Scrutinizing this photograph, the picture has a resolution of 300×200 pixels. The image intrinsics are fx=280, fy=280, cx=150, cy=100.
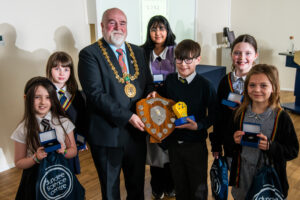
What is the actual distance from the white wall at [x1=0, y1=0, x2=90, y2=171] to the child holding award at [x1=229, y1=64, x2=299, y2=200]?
2.38 meters

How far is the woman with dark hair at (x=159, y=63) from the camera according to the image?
2268 mm

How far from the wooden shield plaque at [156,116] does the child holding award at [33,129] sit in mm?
511

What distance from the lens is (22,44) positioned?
300 cm

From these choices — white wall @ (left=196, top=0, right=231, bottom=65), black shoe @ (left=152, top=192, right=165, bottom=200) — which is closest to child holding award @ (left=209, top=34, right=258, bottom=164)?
black shoe @ (left=152, top=192, right=165, bottom=200)

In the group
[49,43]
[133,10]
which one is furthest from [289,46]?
[49,43]

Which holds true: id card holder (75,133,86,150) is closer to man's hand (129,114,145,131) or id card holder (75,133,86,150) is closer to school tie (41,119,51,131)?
school tie (41,119,51,131)

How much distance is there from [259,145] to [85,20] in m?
2.77

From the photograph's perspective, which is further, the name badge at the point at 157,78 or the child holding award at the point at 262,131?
the name badge at the point at 157,78

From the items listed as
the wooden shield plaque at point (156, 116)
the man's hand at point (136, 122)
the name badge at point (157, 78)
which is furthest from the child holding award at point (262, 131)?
the name badge at point (157, 78)

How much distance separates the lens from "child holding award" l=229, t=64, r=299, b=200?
1511 mm

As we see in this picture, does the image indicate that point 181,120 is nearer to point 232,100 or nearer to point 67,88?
point 232,100

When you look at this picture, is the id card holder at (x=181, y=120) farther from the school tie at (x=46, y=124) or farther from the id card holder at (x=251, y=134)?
the school tie at (x=46, y=124)

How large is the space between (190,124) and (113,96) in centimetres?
51

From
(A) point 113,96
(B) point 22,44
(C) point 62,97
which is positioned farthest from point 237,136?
(B) point 22,44
